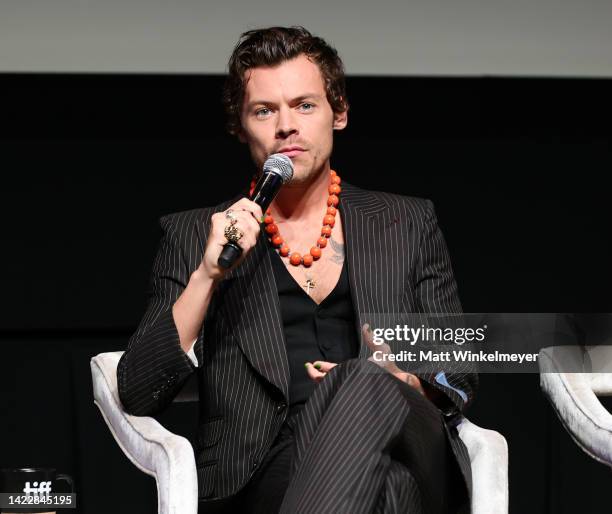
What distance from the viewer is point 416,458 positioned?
182cm

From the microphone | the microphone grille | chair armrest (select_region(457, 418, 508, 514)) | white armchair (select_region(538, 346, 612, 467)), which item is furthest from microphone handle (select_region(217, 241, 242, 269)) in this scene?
white armchair (select_region(538, 346, 612, 467))

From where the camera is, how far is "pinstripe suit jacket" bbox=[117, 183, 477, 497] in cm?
210

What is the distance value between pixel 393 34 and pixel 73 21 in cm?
83

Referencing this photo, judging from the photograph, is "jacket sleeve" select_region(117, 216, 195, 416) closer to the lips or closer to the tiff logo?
the tiff logo

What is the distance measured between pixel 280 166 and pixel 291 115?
0.20 m

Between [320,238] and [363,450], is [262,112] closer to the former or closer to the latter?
[320,238]

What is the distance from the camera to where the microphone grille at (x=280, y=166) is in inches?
81.4

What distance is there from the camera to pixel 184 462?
192cm

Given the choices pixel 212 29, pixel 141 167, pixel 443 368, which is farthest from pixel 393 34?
pixel 443 368

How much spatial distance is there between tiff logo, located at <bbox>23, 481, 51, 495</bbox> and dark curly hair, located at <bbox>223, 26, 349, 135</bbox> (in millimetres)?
837

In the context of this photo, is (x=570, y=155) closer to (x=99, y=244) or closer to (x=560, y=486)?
(x=560, y=486)

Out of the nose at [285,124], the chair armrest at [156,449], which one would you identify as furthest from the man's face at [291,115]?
the chair armrest at [156,449]

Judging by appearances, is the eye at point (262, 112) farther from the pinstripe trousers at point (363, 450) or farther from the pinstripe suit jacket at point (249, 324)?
the pinstripe trousers at point (363, 450)

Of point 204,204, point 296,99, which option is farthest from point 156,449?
point 204,204
